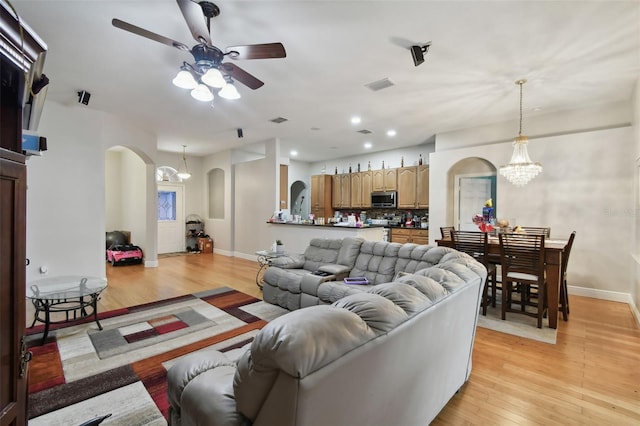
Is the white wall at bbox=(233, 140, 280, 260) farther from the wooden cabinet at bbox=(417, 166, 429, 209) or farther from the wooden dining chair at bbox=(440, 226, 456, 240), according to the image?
the wooden dining chair at bbox=(440, 226, 456, 240)

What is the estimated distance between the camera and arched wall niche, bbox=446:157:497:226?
575cm

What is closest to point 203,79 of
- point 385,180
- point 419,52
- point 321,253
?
point 419,52

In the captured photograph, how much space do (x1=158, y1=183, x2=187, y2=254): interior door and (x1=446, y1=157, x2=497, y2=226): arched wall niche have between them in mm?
7337

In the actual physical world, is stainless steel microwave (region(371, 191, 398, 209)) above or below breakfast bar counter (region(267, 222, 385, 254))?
above

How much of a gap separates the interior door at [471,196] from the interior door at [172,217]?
753cm

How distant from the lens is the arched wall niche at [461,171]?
5.75m

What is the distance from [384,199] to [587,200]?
405cm

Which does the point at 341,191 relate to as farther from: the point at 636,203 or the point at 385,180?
the point at 636,203

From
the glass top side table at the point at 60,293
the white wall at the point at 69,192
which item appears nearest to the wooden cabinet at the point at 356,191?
the white wall at the point at 69,192

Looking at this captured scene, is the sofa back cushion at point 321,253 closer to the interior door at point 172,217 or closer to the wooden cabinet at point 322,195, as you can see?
the wooden cabinet at point 322,195

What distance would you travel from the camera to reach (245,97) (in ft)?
14.1

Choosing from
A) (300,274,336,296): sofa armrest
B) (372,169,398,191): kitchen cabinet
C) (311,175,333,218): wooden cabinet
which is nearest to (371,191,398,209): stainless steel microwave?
(372,169,398,191): kitchen cabinet

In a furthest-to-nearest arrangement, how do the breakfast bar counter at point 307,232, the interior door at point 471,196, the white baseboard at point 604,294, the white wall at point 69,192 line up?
the interior door at point 471,196, the breakfast bar counter at point 307,232, the white wall at point 69,192, the white baseboard at point 604,294

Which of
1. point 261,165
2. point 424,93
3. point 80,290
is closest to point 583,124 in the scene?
point 424,93
